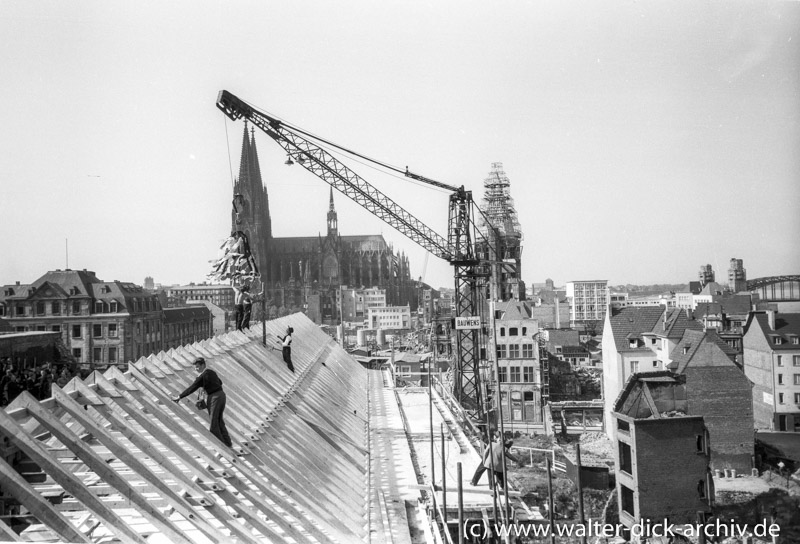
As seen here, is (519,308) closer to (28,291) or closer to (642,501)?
(642,501)

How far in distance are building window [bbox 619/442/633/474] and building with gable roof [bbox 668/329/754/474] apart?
6745mm

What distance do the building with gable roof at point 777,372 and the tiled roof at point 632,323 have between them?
281 inches

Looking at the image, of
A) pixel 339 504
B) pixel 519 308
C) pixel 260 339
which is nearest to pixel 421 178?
pixel 519 308

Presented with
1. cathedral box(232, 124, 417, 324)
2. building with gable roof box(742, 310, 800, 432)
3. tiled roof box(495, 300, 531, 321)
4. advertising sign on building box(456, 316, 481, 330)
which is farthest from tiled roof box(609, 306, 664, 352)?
cathedral box(232, 124, 417, 324)

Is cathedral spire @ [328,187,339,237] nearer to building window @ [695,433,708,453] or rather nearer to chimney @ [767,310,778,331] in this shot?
chimney @ [767,310,778,331]

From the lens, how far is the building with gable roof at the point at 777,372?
122ft

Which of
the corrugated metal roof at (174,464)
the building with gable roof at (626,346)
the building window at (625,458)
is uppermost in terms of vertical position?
the corrugated metal roof at (174,464)

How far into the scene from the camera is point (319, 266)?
13512 cm

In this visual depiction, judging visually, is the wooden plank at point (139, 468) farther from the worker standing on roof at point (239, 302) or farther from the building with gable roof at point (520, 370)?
the building with gable roof at point (520, 370)

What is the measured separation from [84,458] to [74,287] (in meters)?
38.8

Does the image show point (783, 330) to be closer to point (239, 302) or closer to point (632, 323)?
point (632, 323)

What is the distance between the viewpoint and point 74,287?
129ft

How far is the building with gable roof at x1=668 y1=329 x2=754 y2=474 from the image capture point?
27641 mm

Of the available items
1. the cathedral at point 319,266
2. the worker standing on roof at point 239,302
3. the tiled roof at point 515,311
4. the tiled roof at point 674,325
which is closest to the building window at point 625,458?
the tiled roof at point 674,325
